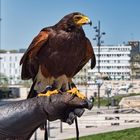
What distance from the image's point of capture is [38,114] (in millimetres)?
5266

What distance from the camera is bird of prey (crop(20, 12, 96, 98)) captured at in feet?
21.7

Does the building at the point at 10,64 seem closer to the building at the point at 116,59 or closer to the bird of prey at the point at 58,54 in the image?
the building at the point at 116,59

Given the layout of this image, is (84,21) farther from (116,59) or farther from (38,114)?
(116,59)

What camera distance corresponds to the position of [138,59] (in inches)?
4796

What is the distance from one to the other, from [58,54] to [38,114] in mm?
1573

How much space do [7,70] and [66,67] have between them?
497 feet

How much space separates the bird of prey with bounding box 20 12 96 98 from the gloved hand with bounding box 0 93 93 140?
116 cm

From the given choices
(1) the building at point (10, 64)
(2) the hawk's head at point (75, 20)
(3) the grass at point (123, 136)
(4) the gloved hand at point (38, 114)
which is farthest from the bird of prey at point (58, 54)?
(1) the building at point (10, 64)

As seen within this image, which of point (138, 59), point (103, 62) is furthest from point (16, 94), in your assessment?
point (103, 62)

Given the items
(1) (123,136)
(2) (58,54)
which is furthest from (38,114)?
(1) (123,136)

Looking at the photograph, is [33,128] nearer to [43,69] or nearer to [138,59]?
[43,69]

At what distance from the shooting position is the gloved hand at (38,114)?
522cm

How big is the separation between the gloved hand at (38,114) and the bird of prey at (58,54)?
1.16 metres

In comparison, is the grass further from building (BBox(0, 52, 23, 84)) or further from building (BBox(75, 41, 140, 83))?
building (BBox(0, 52, 23, 84))
